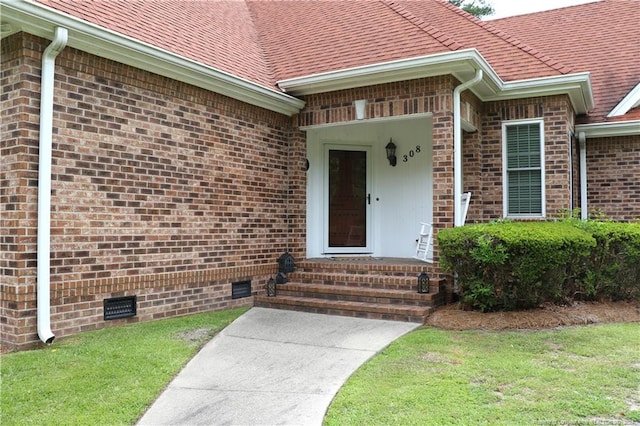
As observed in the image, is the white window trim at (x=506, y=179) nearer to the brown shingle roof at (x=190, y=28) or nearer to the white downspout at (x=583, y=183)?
the white downspout at (x=583, y=183)

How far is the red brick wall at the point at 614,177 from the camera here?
970cm

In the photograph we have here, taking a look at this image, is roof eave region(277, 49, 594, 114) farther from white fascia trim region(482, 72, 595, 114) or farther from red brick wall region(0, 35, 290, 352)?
red brick wall region(0, 35, 290, 352)

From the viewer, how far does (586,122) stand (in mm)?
10062

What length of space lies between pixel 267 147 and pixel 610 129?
6.37m

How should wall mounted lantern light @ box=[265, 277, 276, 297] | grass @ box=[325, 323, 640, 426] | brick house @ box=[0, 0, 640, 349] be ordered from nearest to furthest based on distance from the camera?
grass @ box=[325, 323, 640, 426] → brick house @ box=[0, 0, 640, 349] → wall mounted lantern light @ box=[265, 277, 276, 297]

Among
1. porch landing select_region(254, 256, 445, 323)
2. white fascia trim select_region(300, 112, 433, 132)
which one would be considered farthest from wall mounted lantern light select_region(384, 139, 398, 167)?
porch landing select_region(254, 256, 445, 323)

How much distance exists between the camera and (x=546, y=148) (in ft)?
28.0

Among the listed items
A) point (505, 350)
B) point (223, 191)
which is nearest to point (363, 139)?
point (223, 191)

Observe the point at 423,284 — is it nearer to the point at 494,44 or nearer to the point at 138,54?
the point at 138,54

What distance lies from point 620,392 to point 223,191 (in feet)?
17.4

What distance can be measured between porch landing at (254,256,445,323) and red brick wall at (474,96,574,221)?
7.87ft

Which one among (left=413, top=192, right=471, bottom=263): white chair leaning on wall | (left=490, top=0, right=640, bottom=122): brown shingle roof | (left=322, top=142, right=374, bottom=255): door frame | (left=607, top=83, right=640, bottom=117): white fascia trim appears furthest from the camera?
(left=490, top=0, right=640, bottom=122): brown shingle roof

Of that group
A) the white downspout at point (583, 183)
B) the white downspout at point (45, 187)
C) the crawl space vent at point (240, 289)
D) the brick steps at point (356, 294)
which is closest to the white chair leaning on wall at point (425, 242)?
the brick steps at point (356, 294)

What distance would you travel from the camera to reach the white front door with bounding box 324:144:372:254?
9.26m
